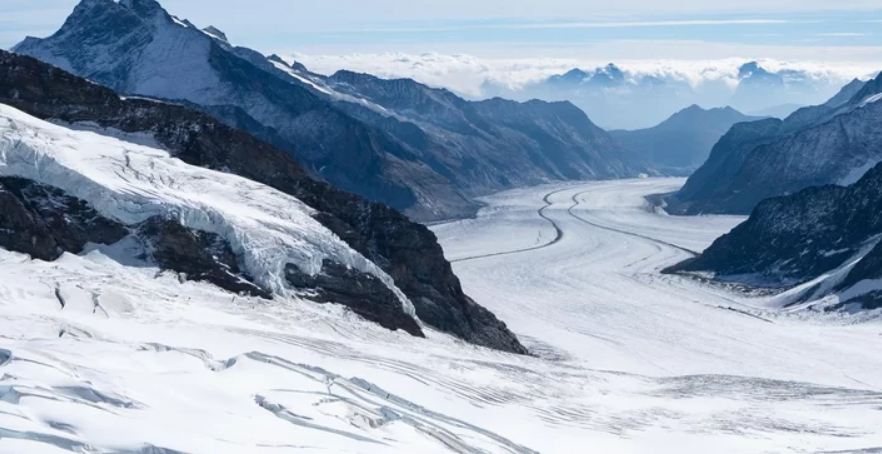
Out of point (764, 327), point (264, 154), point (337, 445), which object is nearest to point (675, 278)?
point (764, 327)

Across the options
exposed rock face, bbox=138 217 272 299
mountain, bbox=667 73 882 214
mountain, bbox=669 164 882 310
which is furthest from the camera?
mountain, bbox=667 73 882 214

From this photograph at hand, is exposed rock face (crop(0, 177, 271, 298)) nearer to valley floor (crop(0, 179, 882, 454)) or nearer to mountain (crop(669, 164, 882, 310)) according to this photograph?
valley floor (crop(0, 179, 882, 454))

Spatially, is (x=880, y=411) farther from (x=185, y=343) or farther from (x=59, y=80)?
(x=59, y=80)

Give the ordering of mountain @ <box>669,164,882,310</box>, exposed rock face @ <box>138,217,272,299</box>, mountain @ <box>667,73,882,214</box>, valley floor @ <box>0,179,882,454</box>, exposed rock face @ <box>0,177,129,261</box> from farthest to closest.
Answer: mountain @ <box>667,73,882,214</box>, mountain @ <box>669,164,882,310</box>, exposed rock face @ <box>138,217,272,299</box>, exposed rock face @ <box>0,177,129,261</box>, valley floor @ <box>0,179,882,454</box>

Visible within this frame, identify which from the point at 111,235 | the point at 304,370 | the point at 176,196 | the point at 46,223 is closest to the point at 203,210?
the point at 176,196

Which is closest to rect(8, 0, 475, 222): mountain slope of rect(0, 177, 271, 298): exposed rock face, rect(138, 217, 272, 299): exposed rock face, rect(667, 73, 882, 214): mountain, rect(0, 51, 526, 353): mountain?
rect(667, 73, 882, 214): mountain

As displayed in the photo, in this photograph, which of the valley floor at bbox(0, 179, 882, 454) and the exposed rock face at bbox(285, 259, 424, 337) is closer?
the valley floor at bbox(0, 179, 882, 454)
